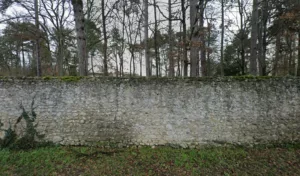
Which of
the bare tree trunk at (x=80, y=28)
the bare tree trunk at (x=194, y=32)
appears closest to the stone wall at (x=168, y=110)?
the bare tree trunk at (x=80, y=28)

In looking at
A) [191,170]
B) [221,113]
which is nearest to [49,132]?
[191,170]

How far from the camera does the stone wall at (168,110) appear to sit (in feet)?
16.9

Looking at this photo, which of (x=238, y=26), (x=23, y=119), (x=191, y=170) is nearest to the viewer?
(x=191, y=170)


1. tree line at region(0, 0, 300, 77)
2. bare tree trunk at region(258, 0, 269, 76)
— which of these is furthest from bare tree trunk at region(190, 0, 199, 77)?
bare tree trunk at region(258, 0, 269, 76)

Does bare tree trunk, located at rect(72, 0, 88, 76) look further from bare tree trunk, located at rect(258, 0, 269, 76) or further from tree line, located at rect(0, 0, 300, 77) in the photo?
bare tree trunk, located at rect(258, 0, 269, 76)

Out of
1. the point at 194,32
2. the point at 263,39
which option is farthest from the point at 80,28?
the point at 263,39

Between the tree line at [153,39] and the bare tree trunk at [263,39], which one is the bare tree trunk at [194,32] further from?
the bare tree trunk at [263,39]

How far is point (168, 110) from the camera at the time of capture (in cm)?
520

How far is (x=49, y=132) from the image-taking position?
5133mm

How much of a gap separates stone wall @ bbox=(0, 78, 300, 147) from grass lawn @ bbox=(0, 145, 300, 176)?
1.18ft

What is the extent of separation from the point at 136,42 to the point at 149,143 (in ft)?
30.0

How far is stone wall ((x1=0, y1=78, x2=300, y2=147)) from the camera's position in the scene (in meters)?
5.16

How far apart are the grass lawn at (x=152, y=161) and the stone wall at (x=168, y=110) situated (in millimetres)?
360

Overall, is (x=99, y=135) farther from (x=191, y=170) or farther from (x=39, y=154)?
(x=191, y=170)
